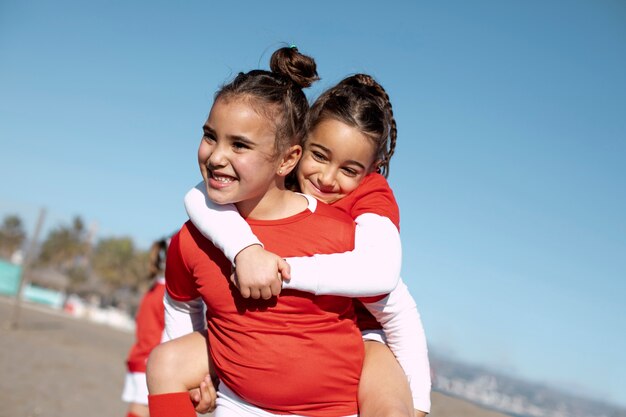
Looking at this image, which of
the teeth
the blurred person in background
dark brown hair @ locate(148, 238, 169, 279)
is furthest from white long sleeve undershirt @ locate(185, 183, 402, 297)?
dark brown hair @ locate(148, 238, 169, 279)

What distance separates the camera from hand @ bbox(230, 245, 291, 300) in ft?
6.97

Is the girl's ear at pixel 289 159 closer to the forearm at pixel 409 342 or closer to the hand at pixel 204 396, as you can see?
the forearm at pixel 409 342

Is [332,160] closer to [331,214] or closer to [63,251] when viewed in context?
[331,214]

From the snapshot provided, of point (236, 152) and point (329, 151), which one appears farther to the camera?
point (329, 151)

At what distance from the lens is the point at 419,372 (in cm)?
255

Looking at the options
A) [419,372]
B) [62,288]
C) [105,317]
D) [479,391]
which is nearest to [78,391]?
[479,391]

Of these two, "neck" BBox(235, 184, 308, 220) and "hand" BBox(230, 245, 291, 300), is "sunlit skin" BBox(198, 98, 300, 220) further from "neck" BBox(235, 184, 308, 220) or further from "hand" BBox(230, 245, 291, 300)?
"hand" BBox(230, 245, 291, 300)

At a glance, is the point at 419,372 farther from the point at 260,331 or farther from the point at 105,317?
the point at 105,317

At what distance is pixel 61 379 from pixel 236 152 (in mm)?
11374

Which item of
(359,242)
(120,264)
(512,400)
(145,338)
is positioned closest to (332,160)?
(359,242)

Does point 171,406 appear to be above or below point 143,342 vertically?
above

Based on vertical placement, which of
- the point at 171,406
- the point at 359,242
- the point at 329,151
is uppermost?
the point at 329,151

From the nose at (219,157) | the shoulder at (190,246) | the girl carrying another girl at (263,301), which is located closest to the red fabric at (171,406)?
the girl carrying another girl at (263,301)

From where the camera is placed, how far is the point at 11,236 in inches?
3366
